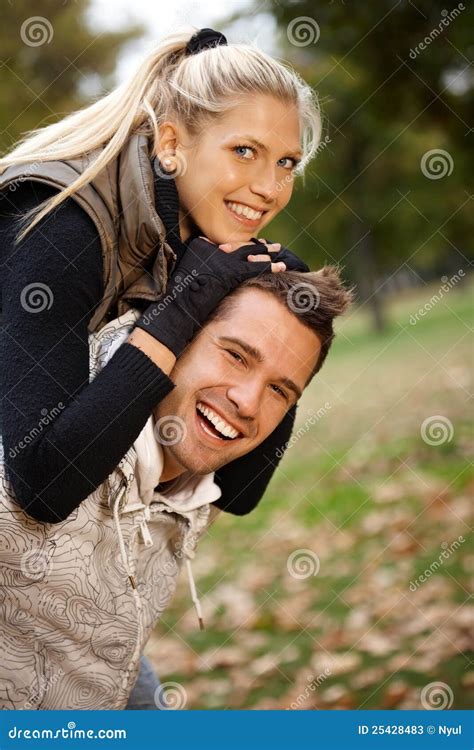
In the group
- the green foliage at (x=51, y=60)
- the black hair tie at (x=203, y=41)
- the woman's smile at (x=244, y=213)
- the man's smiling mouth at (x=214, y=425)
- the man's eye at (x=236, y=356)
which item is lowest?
the man's smiling mouth at (x=214, y=425)

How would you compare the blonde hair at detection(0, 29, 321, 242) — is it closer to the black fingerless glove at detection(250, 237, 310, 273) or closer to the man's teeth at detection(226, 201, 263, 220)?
the man's teeth at detection(226, 201, 263, 220)

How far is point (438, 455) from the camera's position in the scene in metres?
6.19

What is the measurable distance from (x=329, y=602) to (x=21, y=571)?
9.27ft

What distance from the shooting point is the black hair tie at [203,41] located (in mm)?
2188

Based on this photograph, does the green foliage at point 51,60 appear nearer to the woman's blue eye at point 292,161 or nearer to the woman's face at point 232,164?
the woman's blue eye at point 292,161

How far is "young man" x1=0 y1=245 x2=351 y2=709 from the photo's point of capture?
73.3 inches

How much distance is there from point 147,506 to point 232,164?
808mm

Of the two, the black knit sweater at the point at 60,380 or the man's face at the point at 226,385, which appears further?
the man's face at the point at 226,385

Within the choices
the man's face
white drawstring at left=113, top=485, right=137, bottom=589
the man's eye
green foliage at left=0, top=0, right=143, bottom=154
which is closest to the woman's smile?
the man's face

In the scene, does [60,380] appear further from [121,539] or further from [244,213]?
[244,213]

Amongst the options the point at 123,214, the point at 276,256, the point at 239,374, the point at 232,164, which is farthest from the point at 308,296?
the point at 123,214

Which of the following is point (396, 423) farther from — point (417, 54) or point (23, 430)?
point (23, 430)

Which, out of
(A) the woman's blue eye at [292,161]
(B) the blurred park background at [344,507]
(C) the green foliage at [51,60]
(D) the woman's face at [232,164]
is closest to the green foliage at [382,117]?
(B) the blurred park background at [344,507]

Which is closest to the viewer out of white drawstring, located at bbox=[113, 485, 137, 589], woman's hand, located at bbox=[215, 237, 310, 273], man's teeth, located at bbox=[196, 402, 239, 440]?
white drawstring, located at bbox=[113, 485, 137, 589]
